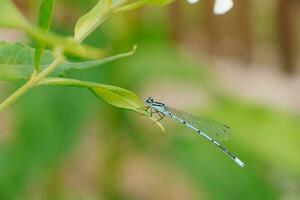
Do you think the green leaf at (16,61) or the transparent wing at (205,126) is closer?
the green leaf at (16,61)

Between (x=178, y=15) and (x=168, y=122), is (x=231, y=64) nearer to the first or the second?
(x=178, y=15)

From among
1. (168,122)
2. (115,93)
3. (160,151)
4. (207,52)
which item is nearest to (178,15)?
(207,52)

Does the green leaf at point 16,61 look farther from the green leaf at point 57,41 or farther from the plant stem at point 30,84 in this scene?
the green leaf at point 57,41

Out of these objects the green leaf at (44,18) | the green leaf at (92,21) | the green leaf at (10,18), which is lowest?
the green leaf at (10,18)

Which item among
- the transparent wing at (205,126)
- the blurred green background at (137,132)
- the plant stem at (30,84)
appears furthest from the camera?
the blurred green background at (137,132)

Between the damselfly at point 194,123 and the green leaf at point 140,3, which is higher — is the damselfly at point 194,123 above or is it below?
above

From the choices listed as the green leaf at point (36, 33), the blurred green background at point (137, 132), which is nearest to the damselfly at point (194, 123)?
the green leaf at point (36, 33)

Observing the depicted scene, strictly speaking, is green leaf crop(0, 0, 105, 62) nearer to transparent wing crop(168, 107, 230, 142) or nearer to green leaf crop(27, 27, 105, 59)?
green leaf crop(27, 27, 105, 59)
